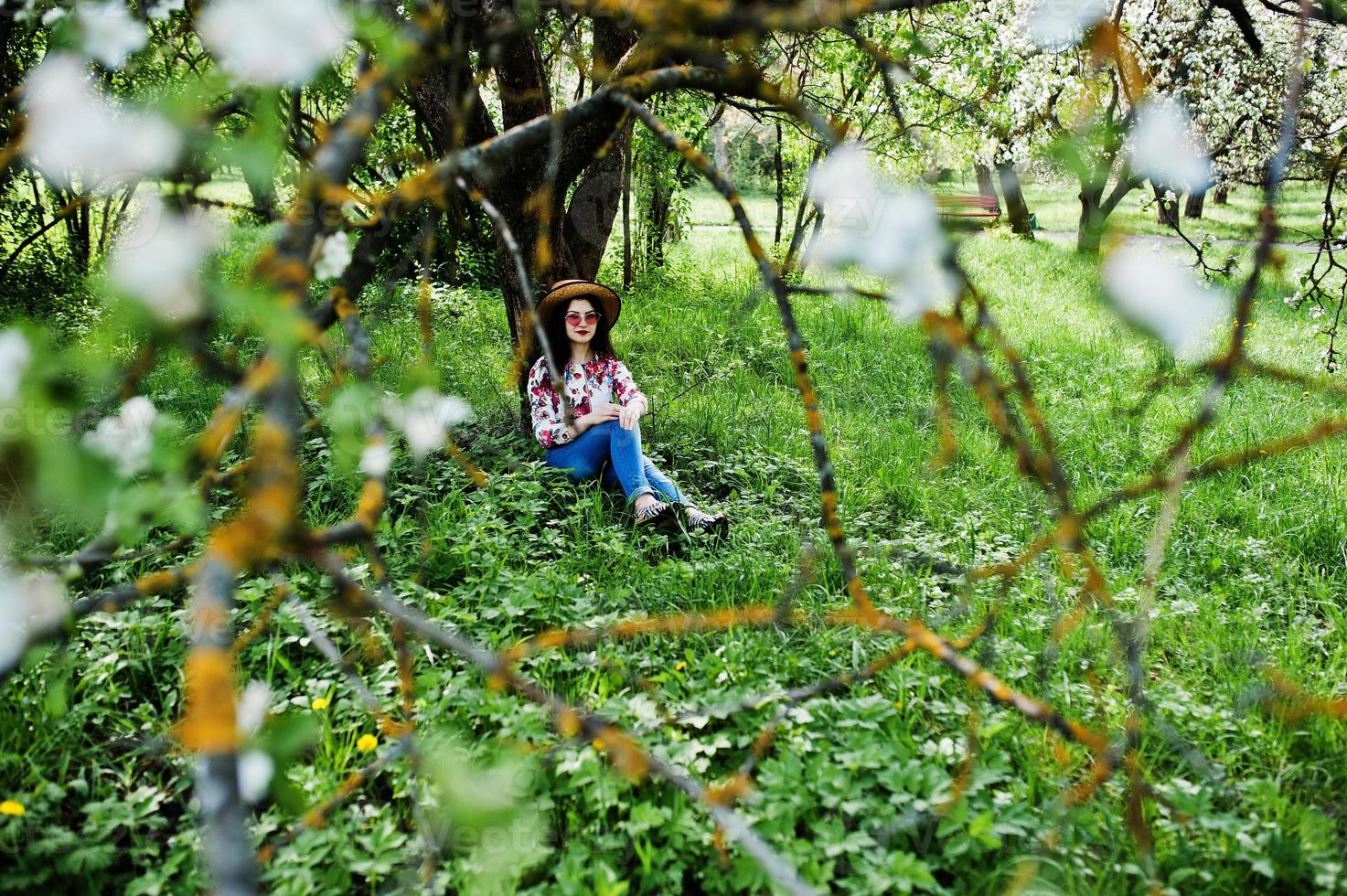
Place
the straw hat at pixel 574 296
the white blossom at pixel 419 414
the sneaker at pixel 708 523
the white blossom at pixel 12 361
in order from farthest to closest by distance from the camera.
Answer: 1. the straw hat at pixel 574 296
2. the sneaker at pixel 708 523
3. the white blossom at pixel 419 414
4. the white blossom at pixel 12 361

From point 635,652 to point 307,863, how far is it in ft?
3.36

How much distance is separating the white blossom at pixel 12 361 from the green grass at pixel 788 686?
0.45 meters

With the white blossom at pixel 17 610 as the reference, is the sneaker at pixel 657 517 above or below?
below

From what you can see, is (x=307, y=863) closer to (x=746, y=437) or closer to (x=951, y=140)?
(x=746, y=437)

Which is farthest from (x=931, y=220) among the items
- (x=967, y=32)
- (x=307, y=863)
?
(x=967, y=32)

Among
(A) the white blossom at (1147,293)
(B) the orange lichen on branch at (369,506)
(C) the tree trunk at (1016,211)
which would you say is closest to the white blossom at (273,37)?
(B) the orange lichen on branch at (369,506)

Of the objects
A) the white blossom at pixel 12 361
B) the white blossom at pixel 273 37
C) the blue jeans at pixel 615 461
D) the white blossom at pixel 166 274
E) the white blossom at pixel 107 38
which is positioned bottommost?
the blue jeans at pixel 615 461

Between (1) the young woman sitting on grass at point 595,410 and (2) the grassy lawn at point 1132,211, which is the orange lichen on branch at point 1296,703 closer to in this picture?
(1) the young woman sitting on grass at point 595,410

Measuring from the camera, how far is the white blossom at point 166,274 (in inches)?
25.8

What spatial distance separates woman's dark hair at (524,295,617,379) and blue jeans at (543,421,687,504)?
0.44 m

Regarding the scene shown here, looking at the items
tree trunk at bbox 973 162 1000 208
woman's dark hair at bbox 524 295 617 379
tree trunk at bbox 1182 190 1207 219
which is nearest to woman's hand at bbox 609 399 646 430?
woman's dark hair at bbox 524 295 617 379

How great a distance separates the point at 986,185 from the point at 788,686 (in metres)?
17.6

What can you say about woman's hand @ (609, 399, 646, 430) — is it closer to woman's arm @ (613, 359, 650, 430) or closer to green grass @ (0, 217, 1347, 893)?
woman's arm @ (613, 359, 650, 430)

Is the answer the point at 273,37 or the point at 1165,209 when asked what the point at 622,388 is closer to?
the point at 1165,209
